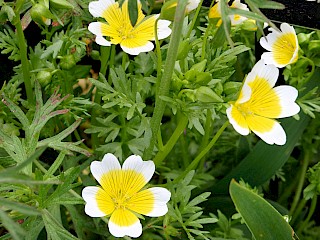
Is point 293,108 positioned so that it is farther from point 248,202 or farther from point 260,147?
point 260,147

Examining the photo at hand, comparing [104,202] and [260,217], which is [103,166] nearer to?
[104,202]

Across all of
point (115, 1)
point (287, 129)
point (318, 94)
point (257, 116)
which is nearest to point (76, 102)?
point (115, 1)

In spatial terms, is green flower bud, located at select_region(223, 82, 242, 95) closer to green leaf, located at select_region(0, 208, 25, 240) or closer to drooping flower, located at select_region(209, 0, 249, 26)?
drooping flower, located at select_region(209, 0, 249, 26)

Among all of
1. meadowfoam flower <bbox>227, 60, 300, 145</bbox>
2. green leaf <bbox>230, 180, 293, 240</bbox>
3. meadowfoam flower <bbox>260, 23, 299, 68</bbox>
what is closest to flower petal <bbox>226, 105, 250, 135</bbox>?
meadowfoam flower <bbox>227, 60, 300, 145</bbox>

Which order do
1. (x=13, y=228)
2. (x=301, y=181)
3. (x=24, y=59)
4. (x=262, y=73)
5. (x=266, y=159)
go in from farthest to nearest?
(x=301, y=181) → (x=266, y=159) → (x=24, y=59) → (x=262, y=73) → (x=13, y=228)

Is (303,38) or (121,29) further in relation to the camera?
(303,38)

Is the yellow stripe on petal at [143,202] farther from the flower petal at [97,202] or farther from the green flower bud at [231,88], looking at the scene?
the green flower bud at [231,88]

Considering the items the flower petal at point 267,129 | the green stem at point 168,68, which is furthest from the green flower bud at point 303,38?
the green stem at point 168,68

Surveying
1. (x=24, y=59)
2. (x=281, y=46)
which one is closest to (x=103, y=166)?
(x=24, y=59)
